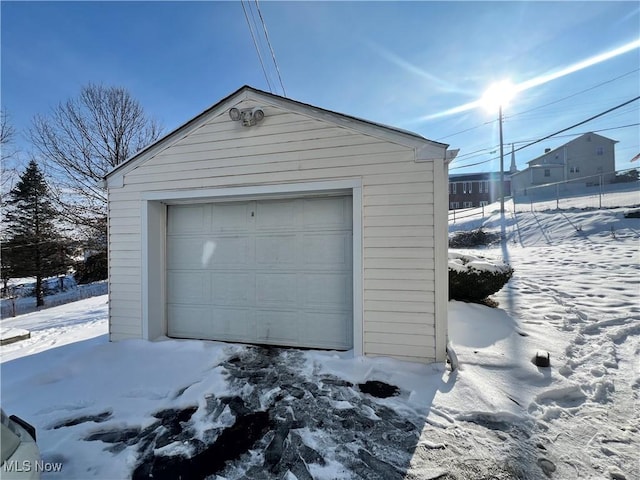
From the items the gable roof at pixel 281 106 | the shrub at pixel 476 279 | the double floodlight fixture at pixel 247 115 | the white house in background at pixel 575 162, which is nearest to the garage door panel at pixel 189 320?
the gable roof at pixel 281 106

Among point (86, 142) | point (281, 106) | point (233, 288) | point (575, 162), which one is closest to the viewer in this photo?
point (281, 106)

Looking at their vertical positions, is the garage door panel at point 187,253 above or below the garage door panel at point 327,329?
above

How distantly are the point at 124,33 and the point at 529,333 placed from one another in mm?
9161

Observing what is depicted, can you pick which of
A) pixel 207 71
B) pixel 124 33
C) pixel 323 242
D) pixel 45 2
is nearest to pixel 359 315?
pixel 323 242

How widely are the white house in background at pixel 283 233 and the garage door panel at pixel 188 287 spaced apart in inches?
0.7

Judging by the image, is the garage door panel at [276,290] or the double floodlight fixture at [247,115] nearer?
the double floodlight fixture at [247,115]

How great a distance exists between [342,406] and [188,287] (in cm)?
313

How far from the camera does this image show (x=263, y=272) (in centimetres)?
425

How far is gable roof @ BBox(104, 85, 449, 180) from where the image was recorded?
11.6 feet

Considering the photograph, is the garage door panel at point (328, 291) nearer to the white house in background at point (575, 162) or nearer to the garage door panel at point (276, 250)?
the garage door panel at point (276, 250)

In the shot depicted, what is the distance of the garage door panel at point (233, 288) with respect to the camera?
4.29 m

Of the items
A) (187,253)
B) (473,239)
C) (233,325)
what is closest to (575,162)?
(473,239)

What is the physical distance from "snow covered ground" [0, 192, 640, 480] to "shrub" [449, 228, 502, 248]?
8752 mm

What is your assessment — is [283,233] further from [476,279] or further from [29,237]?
[29,237]
